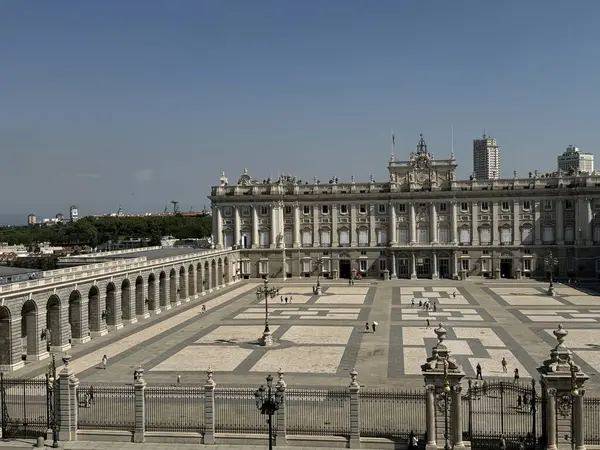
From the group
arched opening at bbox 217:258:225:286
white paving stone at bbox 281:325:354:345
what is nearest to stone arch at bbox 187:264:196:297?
arched opening at bbox 217:258:225:286

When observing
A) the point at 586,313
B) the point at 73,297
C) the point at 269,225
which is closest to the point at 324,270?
the point at 269,225

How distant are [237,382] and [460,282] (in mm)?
58369

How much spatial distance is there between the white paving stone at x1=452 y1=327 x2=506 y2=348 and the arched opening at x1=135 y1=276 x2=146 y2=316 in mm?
27383

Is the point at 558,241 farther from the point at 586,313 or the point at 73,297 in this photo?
the point at 73,297

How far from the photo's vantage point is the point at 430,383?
81.4 feet

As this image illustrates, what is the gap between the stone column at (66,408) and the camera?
27000mm

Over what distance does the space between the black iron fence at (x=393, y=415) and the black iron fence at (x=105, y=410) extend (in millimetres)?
9794

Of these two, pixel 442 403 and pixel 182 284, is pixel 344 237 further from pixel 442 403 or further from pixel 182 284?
pixel 442 403

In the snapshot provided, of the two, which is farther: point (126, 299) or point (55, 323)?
point (126, 299)

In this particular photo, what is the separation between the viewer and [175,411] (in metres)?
30.6

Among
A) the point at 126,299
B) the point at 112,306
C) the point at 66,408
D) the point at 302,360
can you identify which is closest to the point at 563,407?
the point at 66,408

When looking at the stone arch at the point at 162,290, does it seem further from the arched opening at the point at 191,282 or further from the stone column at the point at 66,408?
the stone column at the point at 66,408

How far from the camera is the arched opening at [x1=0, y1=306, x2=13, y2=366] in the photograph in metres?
40.3

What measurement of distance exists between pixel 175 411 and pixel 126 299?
94.3 ft
